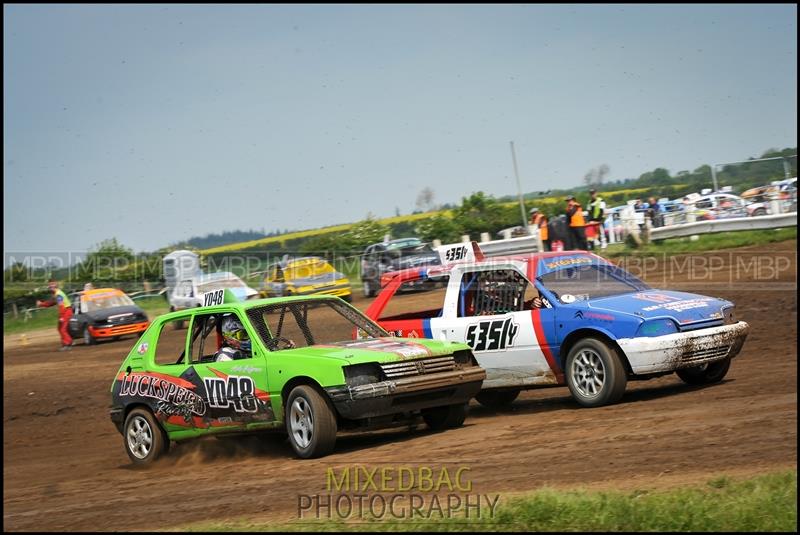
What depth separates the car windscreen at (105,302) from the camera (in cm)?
2666

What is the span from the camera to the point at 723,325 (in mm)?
9477

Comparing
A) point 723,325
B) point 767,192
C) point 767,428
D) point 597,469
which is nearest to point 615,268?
point 723,325

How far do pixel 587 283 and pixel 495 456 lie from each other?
3290 mm

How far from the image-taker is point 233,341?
9359mm

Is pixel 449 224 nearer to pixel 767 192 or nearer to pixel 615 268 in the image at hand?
pixel 767 192

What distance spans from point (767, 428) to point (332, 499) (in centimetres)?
327

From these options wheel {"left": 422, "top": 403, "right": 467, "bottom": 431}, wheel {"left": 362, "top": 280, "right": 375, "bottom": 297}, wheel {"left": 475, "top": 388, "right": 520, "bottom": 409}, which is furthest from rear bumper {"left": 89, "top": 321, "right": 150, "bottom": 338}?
wheel {"left": 422, "top": 403, "right": 467, "bottom": 431}

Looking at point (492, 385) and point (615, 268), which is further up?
point (615, 268)

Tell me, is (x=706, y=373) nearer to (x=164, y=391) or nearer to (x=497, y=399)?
(x=497, y=399)

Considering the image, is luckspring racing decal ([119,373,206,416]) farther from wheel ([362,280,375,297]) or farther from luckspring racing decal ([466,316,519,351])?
wheel ([362,280,375,297])

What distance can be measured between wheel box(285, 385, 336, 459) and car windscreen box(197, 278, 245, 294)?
752 inches

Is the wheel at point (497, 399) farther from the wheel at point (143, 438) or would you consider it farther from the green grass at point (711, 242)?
the green grass at point (711, 242)

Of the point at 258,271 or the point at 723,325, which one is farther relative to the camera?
the point at 258,271

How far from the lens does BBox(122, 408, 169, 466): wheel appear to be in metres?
9.72
